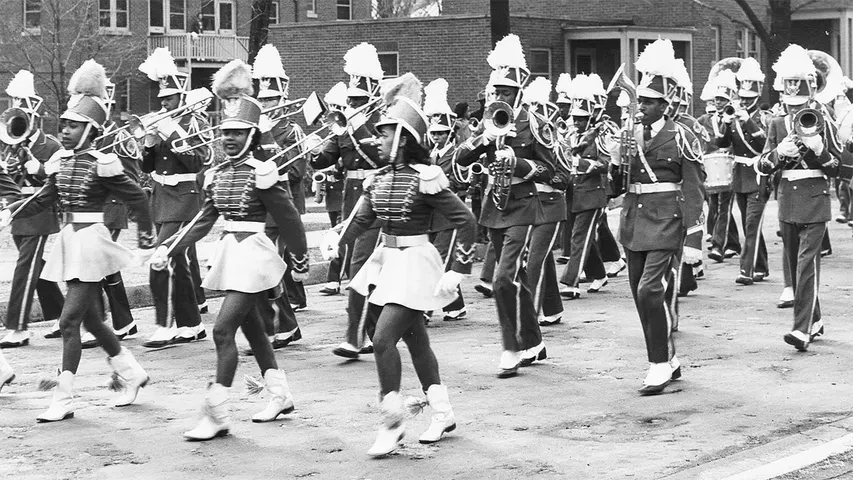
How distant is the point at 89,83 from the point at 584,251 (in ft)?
19.9

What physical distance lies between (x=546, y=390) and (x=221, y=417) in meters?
2.28

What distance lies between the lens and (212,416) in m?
7.61

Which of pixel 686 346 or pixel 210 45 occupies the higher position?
pixel 210 45

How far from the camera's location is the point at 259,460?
7.21 metres

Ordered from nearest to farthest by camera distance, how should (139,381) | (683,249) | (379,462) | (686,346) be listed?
(379,462)
(139,381)
(683,249)
(686,346)

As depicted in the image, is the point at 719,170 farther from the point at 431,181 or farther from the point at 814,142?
the point at 431,181

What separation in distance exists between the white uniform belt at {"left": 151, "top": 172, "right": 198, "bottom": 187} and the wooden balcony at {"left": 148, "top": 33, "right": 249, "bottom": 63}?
31.9 metres

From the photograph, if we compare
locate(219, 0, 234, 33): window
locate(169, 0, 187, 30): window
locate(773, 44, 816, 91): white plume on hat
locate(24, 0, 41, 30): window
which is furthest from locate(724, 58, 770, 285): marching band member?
locate(219, 0, 234, 33): window

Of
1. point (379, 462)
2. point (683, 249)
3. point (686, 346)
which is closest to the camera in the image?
point (379, 462)

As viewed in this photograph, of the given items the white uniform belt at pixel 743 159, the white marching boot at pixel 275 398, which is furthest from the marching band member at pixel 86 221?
the white uniform belt at pixel 743 159

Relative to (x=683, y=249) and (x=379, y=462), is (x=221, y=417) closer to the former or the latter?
(x=379, y=462)

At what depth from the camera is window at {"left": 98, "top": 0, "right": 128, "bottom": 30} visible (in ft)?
138

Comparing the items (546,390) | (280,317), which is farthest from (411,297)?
(280,317)

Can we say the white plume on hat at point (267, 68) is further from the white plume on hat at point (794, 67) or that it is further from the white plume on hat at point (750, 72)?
the white plume on hat at point (750, 72)
